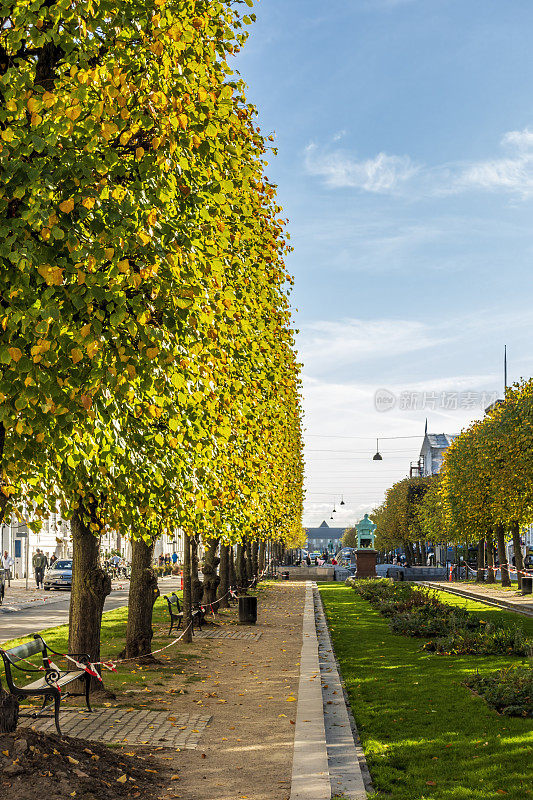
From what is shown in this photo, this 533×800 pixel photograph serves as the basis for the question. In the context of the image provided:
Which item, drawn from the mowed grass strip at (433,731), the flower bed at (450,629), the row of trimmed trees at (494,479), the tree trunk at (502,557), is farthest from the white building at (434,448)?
the mowed grass strip at (433,731)

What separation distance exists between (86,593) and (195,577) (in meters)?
9.65

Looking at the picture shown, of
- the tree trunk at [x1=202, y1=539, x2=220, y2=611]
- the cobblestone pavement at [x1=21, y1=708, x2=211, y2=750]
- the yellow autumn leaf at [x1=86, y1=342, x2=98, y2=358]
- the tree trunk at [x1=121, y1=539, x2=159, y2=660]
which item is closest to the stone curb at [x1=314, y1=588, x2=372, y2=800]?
the cobblestone pavement at [x1=21, y1=708, x2=211, y2=750]

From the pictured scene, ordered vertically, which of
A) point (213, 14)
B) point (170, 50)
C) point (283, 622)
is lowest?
point (283, 622)

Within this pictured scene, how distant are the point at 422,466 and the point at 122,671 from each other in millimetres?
130540

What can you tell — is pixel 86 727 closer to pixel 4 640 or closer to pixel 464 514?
pixel 4 640

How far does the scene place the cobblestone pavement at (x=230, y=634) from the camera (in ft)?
66.2

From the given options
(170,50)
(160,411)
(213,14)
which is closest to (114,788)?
(160,411)

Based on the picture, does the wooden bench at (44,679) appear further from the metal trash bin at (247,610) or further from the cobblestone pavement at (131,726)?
the metal trash bin at (247,610)

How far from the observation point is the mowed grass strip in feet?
24.1

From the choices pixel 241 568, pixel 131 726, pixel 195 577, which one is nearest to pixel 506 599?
pixel 241 568

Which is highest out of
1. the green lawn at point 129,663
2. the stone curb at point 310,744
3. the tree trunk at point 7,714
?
the tree trunk at point 7,714

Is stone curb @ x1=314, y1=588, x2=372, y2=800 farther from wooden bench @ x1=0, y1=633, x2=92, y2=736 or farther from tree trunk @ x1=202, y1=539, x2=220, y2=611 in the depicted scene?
tree trunk @ x1=202, y1=539, x2=220, y2=611

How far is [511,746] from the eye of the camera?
852 centimetres

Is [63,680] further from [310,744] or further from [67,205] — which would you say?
Answer: [67,205]
